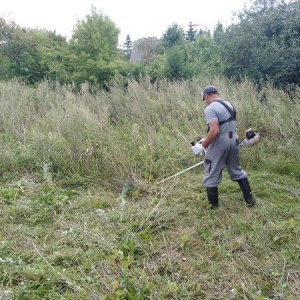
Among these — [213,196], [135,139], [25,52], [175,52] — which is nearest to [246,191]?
[213,196]

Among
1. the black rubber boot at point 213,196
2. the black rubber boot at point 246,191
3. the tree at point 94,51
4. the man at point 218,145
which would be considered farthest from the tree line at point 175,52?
the black rubber boot at point 213,196

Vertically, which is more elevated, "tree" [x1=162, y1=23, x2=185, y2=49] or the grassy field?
"tree" [x1=162, y1=23, x2=185, y2=49]

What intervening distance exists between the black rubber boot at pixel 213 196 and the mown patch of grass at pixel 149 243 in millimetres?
88

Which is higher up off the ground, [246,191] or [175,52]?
[175,52]

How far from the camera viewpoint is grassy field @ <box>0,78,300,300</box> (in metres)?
2.66

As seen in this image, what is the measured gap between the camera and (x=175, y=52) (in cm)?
1190

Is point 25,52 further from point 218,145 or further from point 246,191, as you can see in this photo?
point 246,191

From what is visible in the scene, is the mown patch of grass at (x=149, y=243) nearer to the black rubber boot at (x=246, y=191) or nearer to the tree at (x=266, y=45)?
the black rubber boot at (x=246, y=191)

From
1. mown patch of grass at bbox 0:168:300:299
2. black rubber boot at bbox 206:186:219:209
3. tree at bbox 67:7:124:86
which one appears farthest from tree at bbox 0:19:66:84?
black rubber boot at bbox 206:186:219:209

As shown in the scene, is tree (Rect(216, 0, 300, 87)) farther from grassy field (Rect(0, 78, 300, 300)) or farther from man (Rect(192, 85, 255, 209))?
man (Rect(192, 85, 255, 209))

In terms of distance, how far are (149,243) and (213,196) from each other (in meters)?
1.16

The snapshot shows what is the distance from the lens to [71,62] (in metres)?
14.2

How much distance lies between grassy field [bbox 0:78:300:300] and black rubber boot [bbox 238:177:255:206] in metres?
0.12

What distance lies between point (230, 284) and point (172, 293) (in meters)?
0.52
